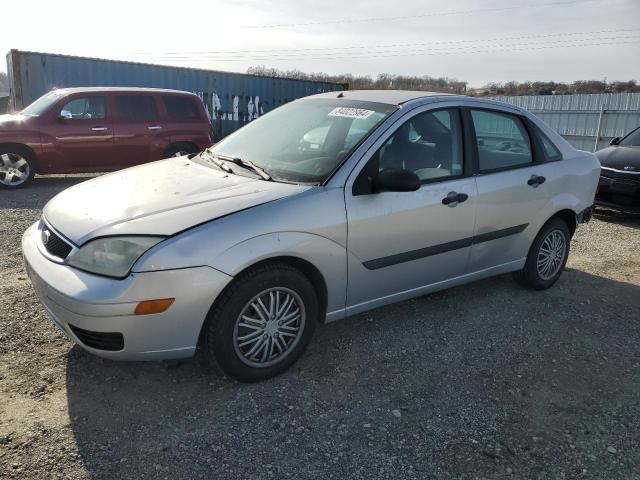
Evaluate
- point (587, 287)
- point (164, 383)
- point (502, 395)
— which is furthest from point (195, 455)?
point (587, 287)

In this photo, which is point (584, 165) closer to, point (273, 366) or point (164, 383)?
point (273, 366)

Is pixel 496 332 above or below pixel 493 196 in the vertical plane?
below

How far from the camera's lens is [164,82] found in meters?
15.2

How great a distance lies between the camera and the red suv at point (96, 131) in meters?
8.82

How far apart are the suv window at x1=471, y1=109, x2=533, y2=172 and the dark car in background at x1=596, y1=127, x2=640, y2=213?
13.9 ft

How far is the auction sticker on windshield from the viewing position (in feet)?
12.0

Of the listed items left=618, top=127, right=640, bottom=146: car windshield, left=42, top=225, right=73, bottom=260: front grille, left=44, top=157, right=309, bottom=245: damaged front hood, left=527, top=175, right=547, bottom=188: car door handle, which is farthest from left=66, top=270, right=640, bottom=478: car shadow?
left=618, top=127, right=640, bottom=146: car windshield

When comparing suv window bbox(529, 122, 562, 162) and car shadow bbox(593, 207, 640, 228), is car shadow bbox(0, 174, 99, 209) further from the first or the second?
car shadow bbox(593, 207, 640, 228)

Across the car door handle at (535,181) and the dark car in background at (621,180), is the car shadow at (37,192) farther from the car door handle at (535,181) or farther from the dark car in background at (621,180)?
the dark car in background at (621,180)

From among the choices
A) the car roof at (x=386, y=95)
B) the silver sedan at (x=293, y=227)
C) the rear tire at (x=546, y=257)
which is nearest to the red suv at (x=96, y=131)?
the silver sedan at (x=293, y=227)

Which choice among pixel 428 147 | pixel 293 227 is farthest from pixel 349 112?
pixel 293 227

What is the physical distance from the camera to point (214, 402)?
9.55 ft

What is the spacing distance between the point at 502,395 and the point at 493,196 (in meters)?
1.54

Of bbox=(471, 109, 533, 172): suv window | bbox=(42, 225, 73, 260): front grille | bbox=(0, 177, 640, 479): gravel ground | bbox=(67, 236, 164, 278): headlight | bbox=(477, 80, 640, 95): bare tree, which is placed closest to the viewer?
bbox=(0, 177, 640, 479): gravel ground
